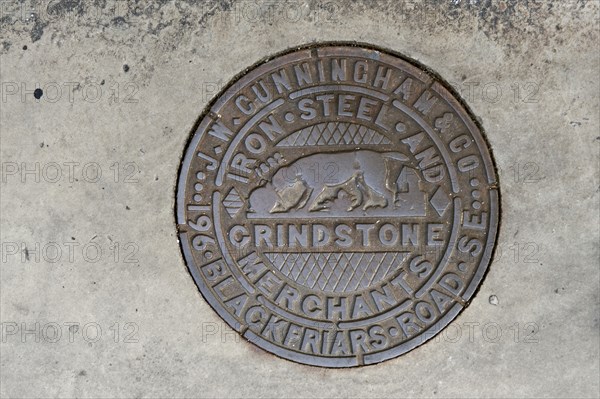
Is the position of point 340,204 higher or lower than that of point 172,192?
lower

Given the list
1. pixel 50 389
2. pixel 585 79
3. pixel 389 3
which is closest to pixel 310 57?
pixel 389 3

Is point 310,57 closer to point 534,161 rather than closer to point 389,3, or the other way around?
point 389,3

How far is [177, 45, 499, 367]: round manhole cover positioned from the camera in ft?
8.34

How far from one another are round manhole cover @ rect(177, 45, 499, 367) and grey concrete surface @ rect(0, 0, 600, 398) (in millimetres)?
94

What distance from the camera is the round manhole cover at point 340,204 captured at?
2543mm

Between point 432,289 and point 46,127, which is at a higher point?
point 46,127

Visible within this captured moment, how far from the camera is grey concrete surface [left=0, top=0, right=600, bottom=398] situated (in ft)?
8.45

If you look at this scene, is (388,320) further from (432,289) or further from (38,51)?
(38,51)

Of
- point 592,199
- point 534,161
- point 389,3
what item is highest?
point 389,3

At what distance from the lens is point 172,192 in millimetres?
2664

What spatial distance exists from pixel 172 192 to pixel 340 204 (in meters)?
0.80

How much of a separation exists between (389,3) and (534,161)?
99 cm

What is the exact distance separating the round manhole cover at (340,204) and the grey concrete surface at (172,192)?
0.31ft

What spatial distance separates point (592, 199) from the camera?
2.57 m
